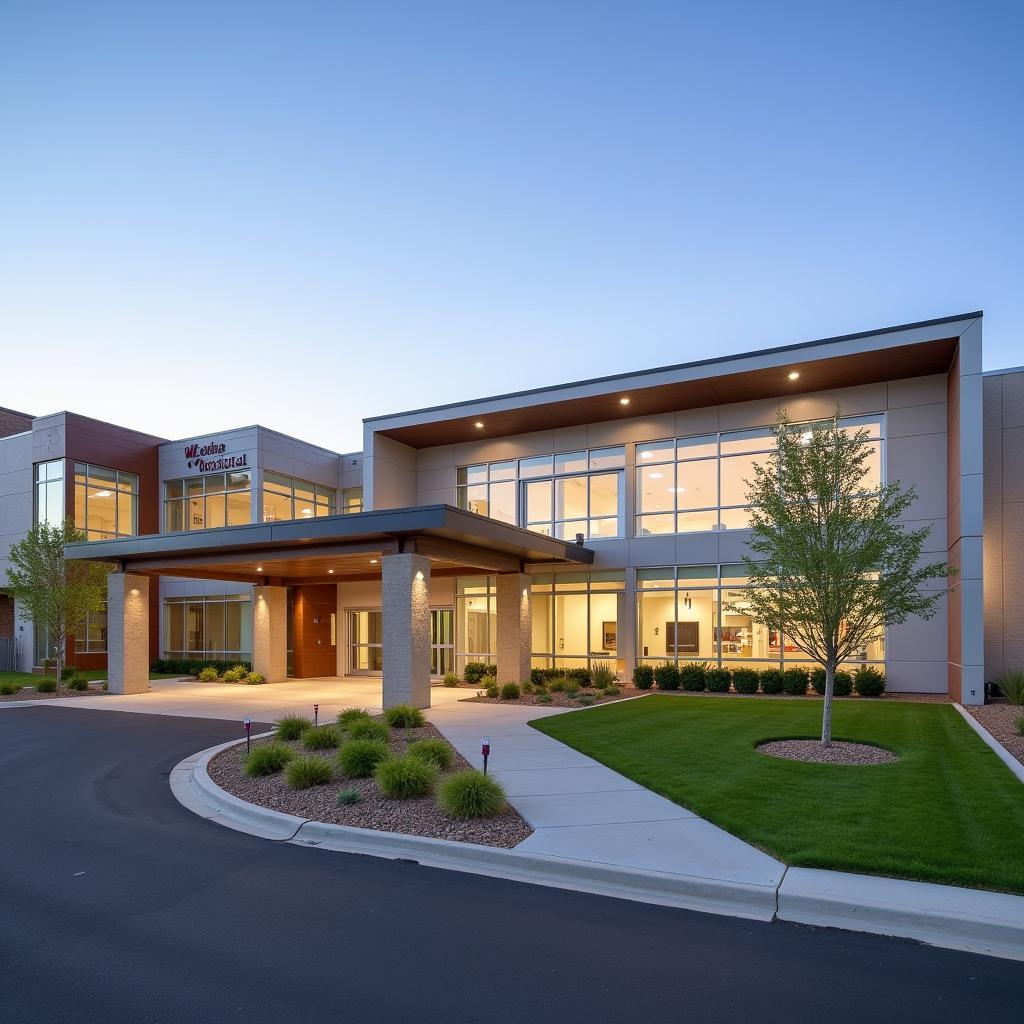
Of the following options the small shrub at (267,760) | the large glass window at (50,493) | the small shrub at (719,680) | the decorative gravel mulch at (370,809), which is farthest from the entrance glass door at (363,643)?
the small shrub at (267,760)

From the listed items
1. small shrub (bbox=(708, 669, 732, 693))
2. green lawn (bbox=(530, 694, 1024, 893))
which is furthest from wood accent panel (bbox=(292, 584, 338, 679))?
green lawn (bbox=(530, 694, 1024, 893))

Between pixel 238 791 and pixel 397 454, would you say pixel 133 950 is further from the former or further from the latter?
pixel 397 454

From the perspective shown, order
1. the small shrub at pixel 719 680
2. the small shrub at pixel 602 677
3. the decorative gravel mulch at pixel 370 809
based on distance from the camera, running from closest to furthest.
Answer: the decorative gravel mulch at pixel 370 809, the small shrub at pixel 719 680, the small shrub at pixel 602 677

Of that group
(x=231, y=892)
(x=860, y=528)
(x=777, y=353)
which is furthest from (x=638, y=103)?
(x=231, y=892)

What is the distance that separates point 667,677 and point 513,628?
4870 millimetres

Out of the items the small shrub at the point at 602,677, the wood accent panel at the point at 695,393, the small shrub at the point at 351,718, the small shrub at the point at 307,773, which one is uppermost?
the wood accent panel at the point at 695,393

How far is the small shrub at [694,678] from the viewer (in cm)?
2162

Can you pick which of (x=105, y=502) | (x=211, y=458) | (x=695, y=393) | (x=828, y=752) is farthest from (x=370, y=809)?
(x=105, y=502)

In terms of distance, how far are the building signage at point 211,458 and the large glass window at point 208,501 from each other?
0.35m

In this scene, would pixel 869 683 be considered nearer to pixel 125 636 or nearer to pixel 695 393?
pixel 695 393

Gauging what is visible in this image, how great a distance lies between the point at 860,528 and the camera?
11977mm

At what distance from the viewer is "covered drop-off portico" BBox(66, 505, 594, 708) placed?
17.4m

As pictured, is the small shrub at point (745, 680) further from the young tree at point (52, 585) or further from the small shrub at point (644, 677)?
the young tree at point (52, 585)

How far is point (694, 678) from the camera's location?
2172 cm
